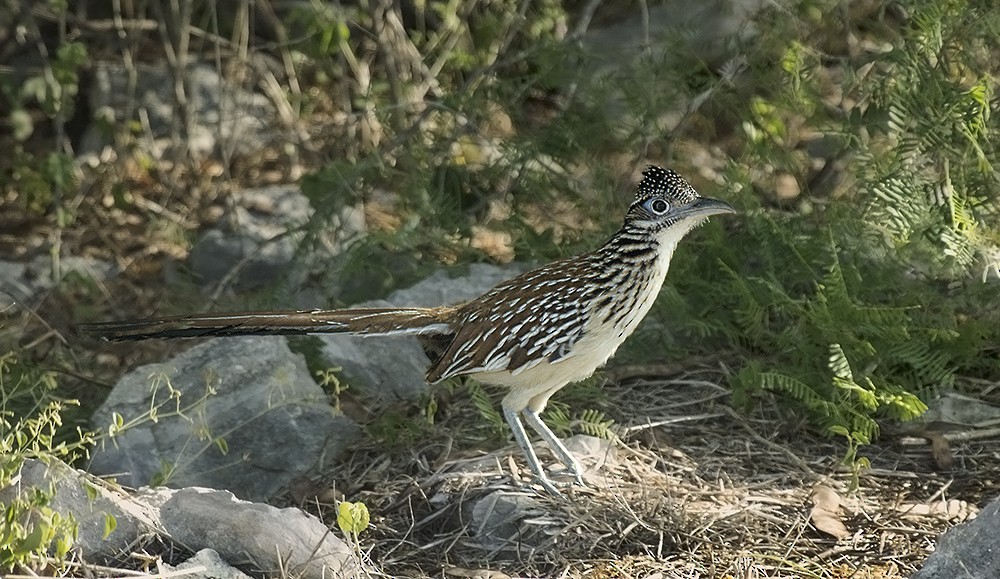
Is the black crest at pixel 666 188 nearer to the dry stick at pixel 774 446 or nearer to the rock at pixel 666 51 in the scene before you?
the dry stick at pixel 774 446

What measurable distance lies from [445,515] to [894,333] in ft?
6.06

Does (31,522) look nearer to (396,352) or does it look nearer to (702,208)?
(396,352)

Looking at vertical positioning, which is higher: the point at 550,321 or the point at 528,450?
the point at 550,321

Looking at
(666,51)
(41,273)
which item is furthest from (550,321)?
(41,273)

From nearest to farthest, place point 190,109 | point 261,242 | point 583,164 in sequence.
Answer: point 583,164 < point 261,242 < point 190,109

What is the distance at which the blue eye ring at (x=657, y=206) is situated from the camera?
478 centimetres

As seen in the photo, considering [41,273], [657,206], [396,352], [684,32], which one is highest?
[684,32]

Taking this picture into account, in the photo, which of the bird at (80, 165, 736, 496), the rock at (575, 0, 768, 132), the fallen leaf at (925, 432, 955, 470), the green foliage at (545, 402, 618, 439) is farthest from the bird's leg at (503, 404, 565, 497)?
the rock at (575, 0, 768, 132)

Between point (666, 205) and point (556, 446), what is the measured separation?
991 mm

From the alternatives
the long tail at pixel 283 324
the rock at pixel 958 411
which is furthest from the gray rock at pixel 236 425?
the rock at pixel 958 411

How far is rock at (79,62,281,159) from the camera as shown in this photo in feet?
27.5

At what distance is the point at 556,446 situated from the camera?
4.95 meters

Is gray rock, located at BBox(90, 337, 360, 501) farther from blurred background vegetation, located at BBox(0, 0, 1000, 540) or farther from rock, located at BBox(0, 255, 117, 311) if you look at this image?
rock, located at BBox(0, 255, 117, 311)

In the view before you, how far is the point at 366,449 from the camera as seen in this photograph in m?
5.39
